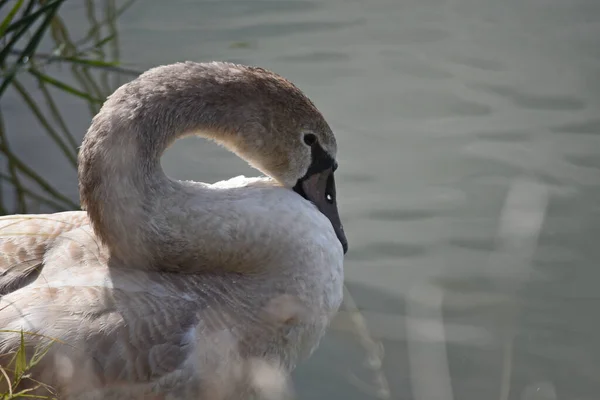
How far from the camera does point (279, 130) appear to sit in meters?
3.75

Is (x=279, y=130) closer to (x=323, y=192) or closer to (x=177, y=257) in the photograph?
(x=323, y=192)

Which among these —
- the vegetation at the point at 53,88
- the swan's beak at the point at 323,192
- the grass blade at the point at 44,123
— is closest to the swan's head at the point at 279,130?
the swan's beak at the point at 323,192

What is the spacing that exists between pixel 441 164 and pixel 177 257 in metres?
2.17

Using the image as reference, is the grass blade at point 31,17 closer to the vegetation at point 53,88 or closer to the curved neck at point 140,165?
the vegetation at point 53,88

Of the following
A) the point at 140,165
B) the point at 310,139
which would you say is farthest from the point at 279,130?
the point at 140,165

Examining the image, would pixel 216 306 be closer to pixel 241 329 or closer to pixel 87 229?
pixel 241 329

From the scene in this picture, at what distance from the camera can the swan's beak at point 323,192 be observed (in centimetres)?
391

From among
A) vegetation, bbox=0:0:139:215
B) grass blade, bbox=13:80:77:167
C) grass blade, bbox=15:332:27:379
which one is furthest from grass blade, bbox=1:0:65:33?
grass blade, bbox=15:332:27:379

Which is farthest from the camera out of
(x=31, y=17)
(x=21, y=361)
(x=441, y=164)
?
(x=441, y=164)

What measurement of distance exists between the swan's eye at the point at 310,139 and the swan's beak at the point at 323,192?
135 mm

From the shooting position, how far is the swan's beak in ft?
12.8

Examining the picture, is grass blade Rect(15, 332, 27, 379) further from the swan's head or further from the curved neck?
the swan's head

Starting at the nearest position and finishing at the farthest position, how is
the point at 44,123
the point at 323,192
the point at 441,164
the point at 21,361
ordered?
the point at 21,361
the point at 323,192
the point at 441,164
the point at 44,123

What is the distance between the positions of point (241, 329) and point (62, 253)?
2.23 feet
